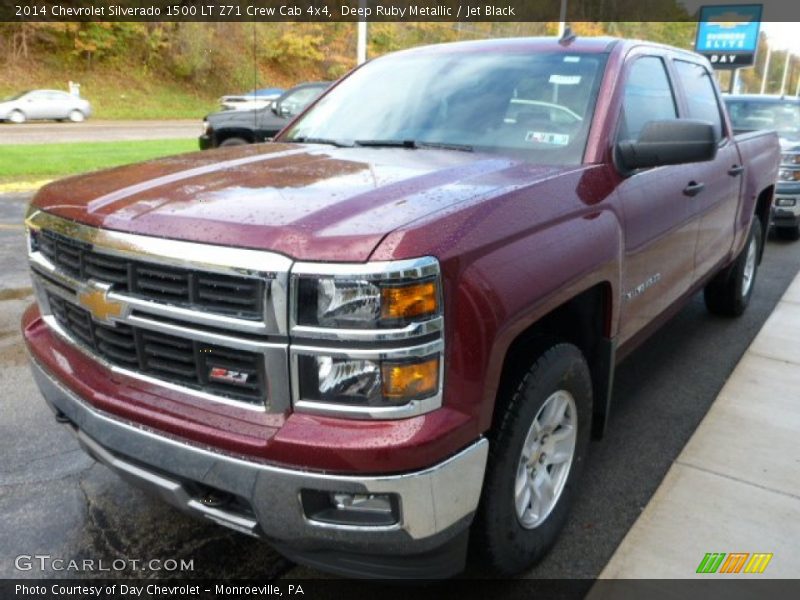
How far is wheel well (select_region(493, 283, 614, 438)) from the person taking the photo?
2.41 meters

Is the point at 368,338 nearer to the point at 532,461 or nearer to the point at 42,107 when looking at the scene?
the point at 532,461

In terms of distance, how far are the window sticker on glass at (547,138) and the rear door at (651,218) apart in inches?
10.7

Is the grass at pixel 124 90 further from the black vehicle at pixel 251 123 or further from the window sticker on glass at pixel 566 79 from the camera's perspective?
the window sticker on glass at pixel 566 79

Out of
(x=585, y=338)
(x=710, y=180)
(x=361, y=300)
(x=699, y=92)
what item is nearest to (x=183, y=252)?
(x=361, y=300)

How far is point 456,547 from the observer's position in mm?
2109

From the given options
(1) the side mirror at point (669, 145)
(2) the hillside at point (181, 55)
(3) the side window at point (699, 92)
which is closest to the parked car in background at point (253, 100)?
(2) the hillside at point (181, 55)

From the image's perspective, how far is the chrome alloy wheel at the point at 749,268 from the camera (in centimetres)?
555

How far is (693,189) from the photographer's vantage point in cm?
371

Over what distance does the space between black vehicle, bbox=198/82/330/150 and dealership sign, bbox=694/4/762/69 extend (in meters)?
15.4

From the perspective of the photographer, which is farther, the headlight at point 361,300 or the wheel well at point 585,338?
the wheel well at point 585,338

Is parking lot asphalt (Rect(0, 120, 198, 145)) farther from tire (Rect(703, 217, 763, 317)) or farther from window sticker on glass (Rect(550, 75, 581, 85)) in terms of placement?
window sticker on glass (Rect(550, 75, 581, 85))

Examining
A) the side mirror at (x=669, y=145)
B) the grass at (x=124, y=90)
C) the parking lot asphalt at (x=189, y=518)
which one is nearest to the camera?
the parking lot asphalt at (x=189, y=518)

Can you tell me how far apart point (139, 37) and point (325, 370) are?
45669 mm

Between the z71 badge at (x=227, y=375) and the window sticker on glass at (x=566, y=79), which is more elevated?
the window sticker on glass at (x=566, y=79)
